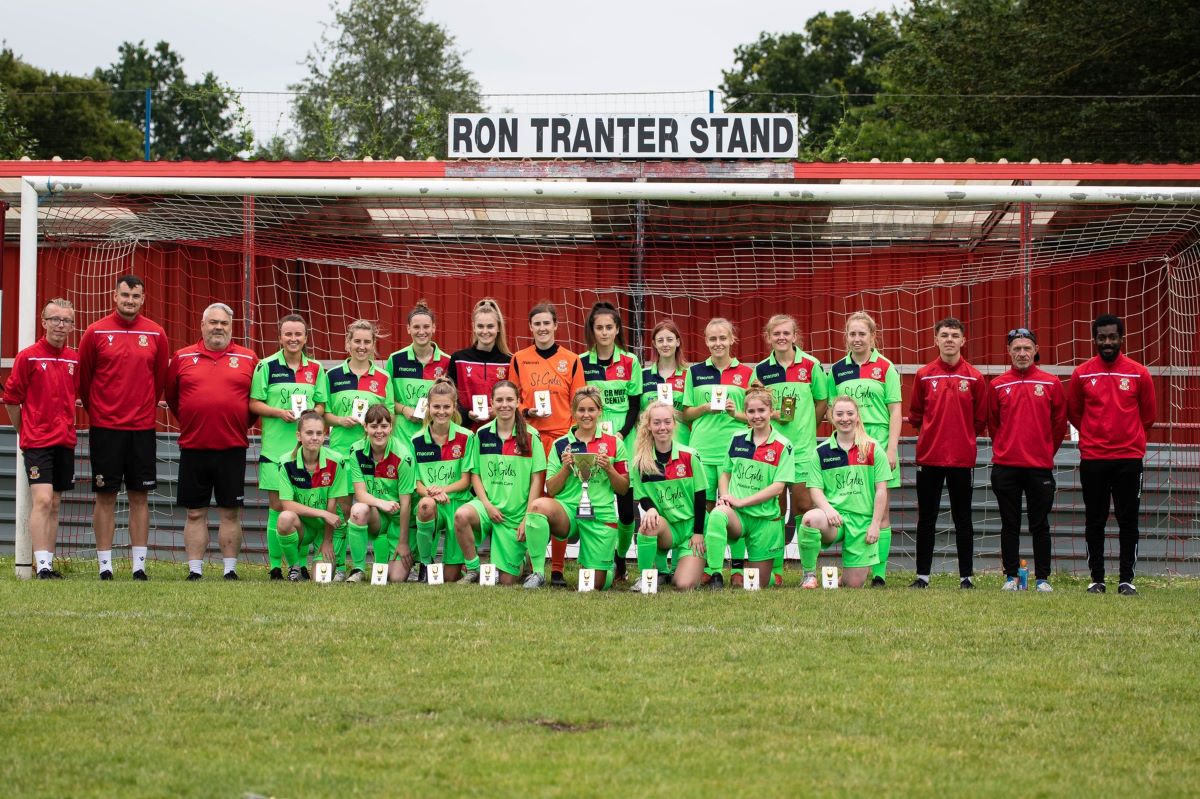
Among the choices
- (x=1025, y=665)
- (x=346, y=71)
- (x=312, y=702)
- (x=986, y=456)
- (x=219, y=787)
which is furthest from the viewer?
(x=346, y=71)

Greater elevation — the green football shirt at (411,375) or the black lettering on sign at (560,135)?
the black lettering on sign at (560,135)

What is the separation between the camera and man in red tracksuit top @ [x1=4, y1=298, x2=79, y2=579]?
902cm

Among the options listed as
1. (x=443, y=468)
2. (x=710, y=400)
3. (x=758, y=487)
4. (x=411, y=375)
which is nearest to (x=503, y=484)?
(x=443, y=468)

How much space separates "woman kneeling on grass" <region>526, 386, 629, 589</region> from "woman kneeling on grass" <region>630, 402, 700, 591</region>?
0.15m

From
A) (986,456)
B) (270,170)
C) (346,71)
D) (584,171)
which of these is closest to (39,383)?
(270,170)

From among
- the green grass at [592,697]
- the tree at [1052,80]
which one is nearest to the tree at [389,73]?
the tree at [1052,80]

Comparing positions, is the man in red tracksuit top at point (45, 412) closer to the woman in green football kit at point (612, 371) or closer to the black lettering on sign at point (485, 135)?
the woman in green football kit at point (612, 371)

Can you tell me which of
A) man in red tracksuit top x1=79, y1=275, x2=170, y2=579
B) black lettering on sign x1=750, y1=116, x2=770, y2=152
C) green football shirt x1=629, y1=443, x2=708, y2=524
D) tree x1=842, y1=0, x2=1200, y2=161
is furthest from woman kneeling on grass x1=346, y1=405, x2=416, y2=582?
tree x1=842, y1=0, x2=1200, y2=161

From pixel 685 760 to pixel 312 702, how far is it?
1520mm

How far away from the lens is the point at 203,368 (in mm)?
9289

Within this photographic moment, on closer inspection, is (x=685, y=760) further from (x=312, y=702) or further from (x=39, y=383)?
(x=39, y=383)

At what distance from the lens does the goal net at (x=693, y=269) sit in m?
11.2

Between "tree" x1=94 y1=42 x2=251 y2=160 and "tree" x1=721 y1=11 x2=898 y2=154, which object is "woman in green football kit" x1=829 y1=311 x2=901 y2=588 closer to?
"tree" x1=721 y1=11 x2=898 y2=154

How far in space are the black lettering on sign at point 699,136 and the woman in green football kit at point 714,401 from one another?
3.91m
